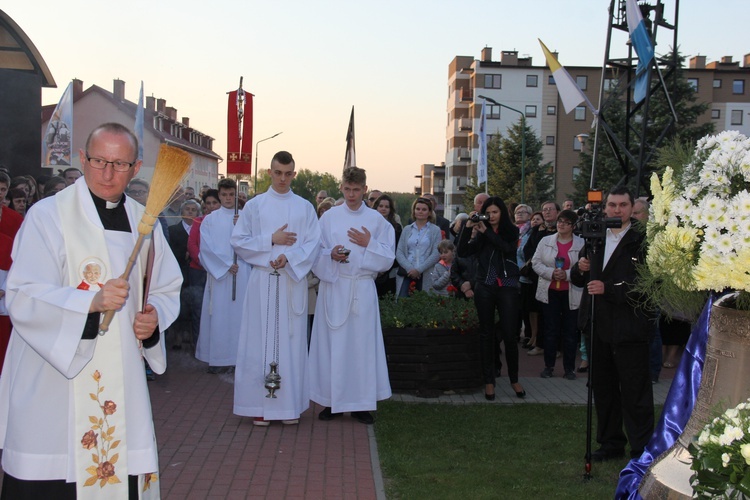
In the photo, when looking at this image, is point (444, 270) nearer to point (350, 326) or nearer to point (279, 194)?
point (350, 326)

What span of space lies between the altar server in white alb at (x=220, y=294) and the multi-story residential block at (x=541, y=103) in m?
55.1

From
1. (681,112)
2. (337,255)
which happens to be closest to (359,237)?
(337,255)

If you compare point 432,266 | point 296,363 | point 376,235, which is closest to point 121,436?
point 296,363

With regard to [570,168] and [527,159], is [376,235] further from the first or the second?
[570,168]

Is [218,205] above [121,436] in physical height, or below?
above

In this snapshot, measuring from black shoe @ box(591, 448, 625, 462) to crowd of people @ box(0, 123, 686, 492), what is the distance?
0.02 m

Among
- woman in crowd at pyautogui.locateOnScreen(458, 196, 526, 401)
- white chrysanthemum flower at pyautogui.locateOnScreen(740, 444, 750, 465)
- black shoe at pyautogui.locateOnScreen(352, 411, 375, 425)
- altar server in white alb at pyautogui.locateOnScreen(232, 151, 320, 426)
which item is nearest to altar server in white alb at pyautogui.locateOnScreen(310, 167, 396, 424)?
black shoe at pyautogui.locateOnScreen(352, 411, 375, 425)

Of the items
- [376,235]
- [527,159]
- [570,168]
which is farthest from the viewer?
[570,168]

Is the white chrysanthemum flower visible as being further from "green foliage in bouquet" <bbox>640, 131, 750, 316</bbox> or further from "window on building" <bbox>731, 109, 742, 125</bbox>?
"window on building" <bbox>731, 109, 742, 125</bbox>

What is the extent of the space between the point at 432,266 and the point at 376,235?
2944mm

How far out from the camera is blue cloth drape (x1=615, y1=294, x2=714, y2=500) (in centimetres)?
415

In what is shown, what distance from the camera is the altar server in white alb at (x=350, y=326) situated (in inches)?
312

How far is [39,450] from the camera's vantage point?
361cm

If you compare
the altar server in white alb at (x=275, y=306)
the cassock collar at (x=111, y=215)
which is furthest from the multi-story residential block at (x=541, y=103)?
the cassock collar at (x=111, y=215)
